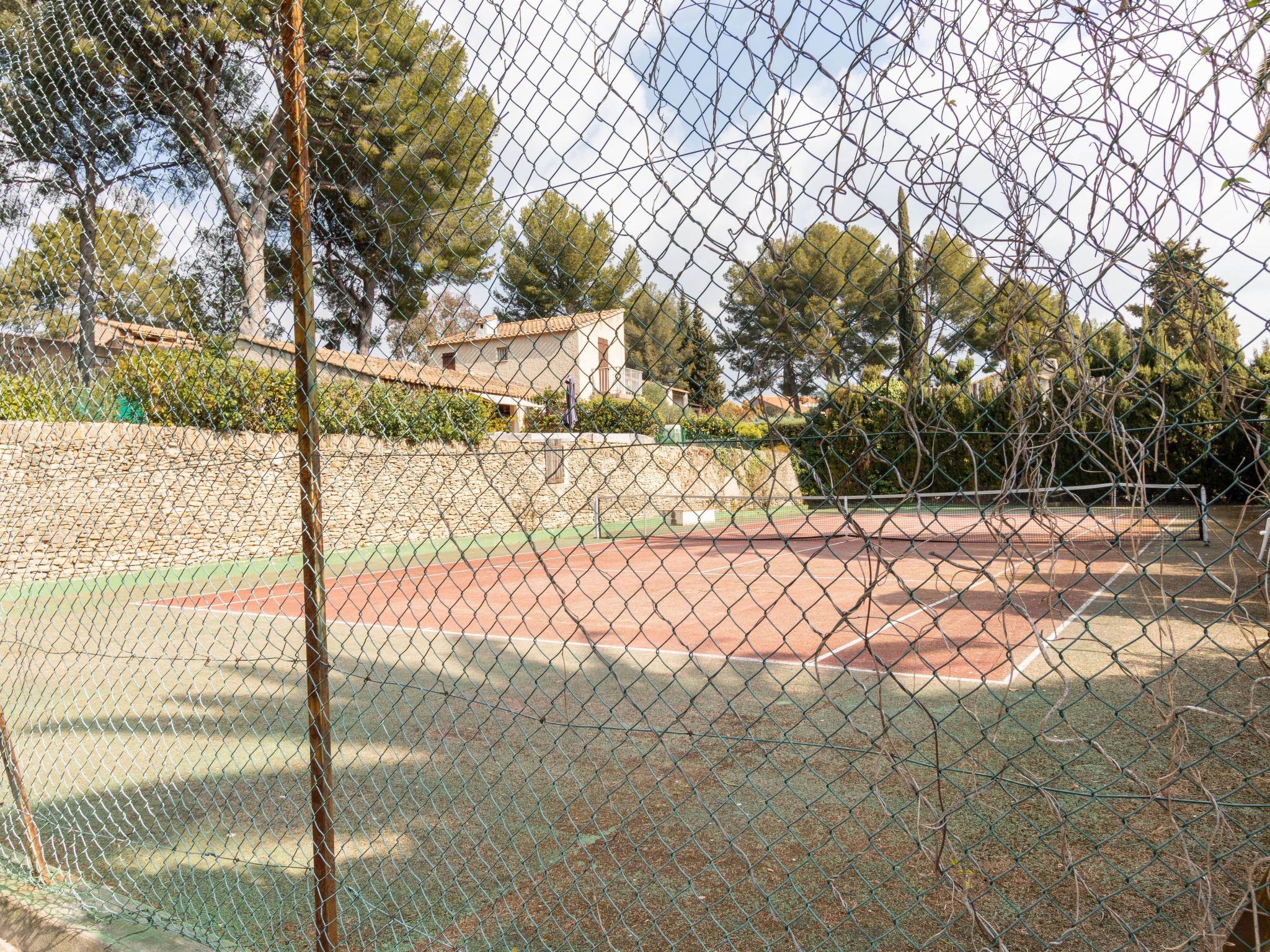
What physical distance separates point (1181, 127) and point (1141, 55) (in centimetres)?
12

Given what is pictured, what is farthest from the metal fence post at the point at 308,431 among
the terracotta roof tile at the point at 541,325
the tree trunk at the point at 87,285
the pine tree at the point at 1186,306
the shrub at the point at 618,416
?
the pine tree at the point at 1186,306

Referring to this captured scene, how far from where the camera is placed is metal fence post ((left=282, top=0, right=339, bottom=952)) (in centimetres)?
188

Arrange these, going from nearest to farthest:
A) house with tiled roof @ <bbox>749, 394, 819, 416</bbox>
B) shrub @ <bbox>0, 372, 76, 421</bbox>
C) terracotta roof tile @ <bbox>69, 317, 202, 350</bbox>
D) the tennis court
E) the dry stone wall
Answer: house with tiled roof @ <bbox>749, 394, 819, 416</bbox>, the tennis court, terracotta roof tile @ <bbox>69, 317, 202, 350</bbox>, shrub @ <bbox>0, 372, 76, 421</bbox>, the dry stone wall

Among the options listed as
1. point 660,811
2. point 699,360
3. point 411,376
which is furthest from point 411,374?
point 660,811

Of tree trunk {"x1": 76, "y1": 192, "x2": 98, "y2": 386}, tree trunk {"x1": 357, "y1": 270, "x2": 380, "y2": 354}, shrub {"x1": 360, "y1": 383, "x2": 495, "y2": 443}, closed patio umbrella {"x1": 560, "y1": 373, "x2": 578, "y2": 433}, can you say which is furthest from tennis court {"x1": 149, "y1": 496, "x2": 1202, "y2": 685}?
tree trunk {"x1": 76, "y1": 192, "x2": 98, "y2": 386}

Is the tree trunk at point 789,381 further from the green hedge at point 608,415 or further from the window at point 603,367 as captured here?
the window at point 603,367

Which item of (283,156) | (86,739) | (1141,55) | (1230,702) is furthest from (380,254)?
(1230,702)

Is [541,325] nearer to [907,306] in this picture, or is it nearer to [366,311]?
[366,311]

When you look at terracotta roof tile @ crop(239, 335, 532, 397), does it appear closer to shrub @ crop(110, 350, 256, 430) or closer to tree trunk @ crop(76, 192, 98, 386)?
shrub @ crop(110, 350, 256, 430)

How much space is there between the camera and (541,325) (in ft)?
5.36

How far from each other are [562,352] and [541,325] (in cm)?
7

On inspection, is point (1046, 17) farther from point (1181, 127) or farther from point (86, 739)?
point (86, 739)

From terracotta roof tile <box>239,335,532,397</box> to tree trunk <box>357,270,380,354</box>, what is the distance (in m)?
0.04

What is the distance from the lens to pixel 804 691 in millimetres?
4961
